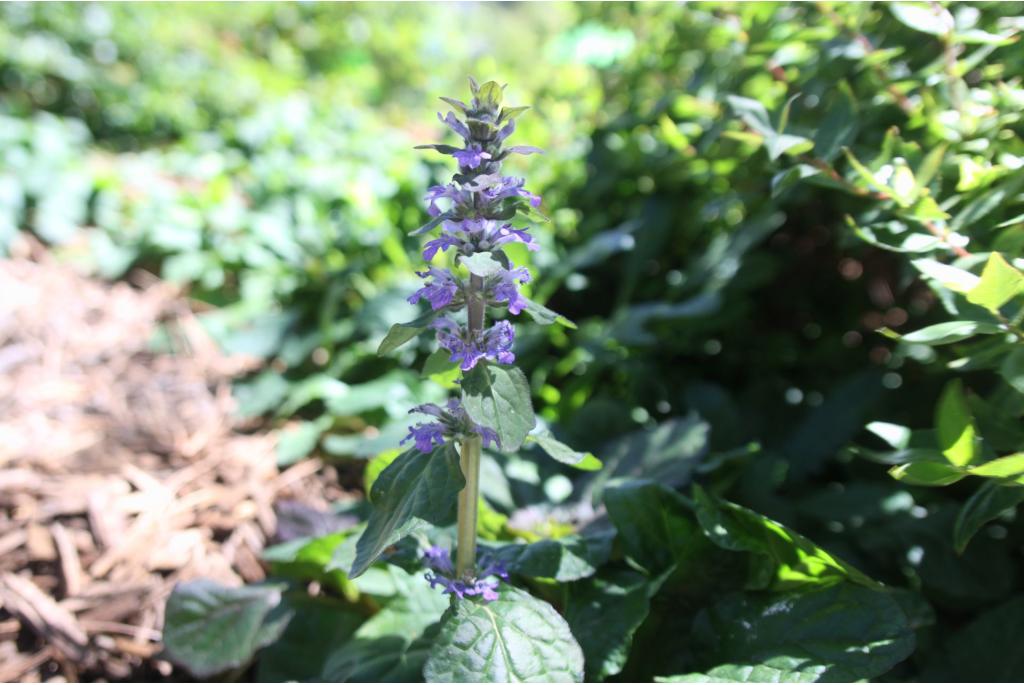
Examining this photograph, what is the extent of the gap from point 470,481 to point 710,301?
0.91 m

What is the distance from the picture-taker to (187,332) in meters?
2.80

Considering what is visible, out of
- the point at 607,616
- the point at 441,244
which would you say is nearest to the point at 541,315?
the point at 441,244

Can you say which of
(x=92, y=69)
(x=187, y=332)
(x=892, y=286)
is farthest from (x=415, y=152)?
(x=92, y=69)

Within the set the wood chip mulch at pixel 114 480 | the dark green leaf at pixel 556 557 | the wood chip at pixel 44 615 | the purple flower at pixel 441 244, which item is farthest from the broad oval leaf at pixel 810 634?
the wood chip at pixel 44 615

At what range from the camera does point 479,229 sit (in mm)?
1062

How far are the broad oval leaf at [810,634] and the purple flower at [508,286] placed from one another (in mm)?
619

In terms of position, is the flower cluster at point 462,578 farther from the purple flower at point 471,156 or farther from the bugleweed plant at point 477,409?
the purple flower at point 471,156

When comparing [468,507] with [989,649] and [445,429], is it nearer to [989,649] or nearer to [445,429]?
[445,429]

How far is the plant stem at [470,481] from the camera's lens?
1.10m

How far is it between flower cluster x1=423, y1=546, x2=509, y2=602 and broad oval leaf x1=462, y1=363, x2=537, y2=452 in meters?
0.25

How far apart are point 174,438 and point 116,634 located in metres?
0.74

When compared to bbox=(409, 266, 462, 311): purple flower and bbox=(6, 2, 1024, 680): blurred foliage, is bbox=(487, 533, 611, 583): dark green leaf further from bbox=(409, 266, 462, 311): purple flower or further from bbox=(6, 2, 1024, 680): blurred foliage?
bbox=(409, 266, 462, 311): purple flower

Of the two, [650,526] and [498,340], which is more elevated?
[498,340]

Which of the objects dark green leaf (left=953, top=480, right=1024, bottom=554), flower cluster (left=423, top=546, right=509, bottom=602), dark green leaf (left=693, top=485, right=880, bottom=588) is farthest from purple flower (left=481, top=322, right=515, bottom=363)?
dark green leaf (left=953, top=480, right=1024, bottom=554)
